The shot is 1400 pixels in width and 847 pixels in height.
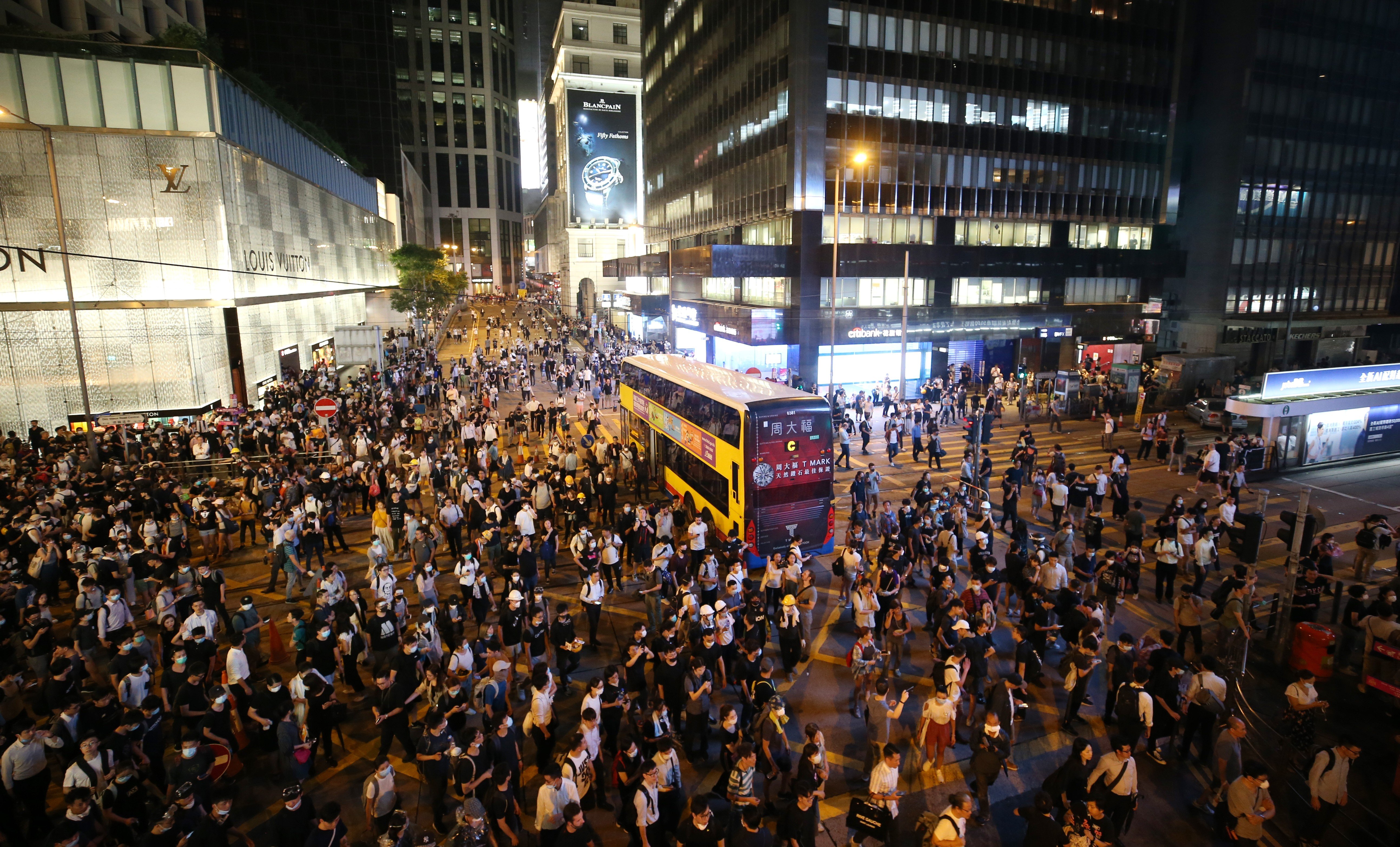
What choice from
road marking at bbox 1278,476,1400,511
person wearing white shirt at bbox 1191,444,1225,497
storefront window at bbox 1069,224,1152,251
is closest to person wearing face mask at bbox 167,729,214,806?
person wearing white shirt at bbox 1191,444,1225,497

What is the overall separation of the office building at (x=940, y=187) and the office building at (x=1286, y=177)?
470 centimetres

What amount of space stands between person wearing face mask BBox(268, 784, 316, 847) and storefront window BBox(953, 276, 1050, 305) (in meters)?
40.6

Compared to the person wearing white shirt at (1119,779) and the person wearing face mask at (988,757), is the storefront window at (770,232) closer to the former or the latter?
the person wearing face mask at (988,757)

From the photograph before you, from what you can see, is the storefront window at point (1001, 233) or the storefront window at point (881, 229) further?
the storefront window at point (1001, 233)

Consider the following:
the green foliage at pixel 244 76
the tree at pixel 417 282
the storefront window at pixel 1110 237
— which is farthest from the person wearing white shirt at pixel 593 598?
the tree at pixel 417 282

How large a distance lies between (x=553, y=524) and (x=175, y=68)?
82.3 feet

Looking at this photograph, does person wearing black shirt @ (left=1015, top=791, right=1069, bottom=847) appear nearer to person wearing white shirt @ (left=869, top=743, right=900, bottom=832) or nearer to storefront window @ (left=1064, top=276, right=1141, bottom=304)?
person wearing white shirt @ (left=869, top=743, right=900, bottom=832)

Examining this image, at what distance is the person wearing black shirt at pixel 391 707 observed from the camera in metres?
8.18

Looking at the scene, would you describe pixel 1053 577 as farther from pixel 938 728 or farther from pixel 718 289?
pixel 718 289

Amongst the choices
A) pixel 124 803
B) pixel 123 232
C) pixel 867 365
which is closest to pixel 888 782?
pixel 124 803

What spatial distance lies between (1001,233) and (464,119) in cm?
11405

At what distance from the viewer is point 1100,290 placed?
45125 mm

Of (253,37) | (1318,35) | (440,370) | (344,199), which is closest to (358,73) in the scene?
(253,37)

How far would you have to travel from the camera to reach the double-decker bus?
14.0 metres
